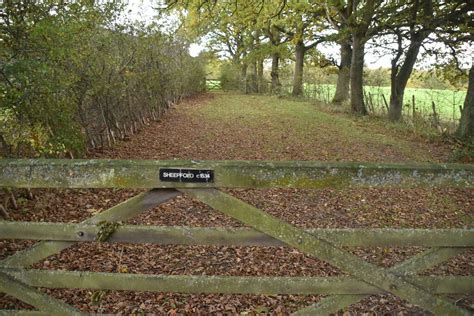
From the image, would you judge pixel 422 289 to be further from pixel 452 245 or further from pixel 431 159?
pixel 431 159

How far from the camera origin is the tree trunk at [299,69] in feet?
98.6

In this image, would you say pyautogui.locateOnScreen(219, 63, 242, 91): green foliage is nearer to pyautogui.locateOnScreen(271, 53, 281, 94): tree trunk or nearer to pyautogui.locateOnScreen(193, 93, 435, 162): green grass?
pyautogui.locateOnScreen(271, 53, 281, 94): tree trunk

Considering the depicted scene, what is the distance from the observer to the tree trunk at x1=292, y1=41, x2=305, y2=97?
3006 centimetres

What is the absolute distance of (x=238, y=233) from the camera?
8.58 feet

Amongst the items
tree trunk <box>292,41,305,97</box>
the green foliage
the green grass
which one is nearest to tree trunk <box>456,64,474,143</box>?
the green grass

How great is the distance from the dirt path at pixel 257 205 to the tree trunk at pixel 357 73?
23.7 ft

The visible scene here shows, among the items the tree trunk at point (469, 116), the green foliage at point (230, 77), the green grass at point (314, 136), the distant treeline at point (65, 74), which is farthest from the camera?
the green foliage at point (230, 77)

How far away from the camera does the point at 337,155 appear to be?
10578mm

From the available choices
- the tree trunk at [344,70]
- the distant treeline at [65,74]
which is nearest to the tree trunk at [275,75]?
the tree trunk at [344,70]

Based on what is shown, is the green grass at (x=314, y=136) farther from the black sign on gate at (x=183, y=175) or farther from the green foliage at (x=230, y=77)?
the green foliage at (x=230, y=77)

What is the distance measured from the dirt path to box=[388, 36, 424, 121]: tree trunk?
4.66 m

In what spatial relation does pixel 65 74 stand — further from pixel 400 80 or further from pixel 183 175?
pixel 400 80

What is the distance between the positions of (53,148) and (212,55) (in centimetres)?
3894

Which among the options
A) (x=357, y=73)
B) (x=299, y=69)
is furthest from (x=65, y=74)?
(x=299, y=69)
